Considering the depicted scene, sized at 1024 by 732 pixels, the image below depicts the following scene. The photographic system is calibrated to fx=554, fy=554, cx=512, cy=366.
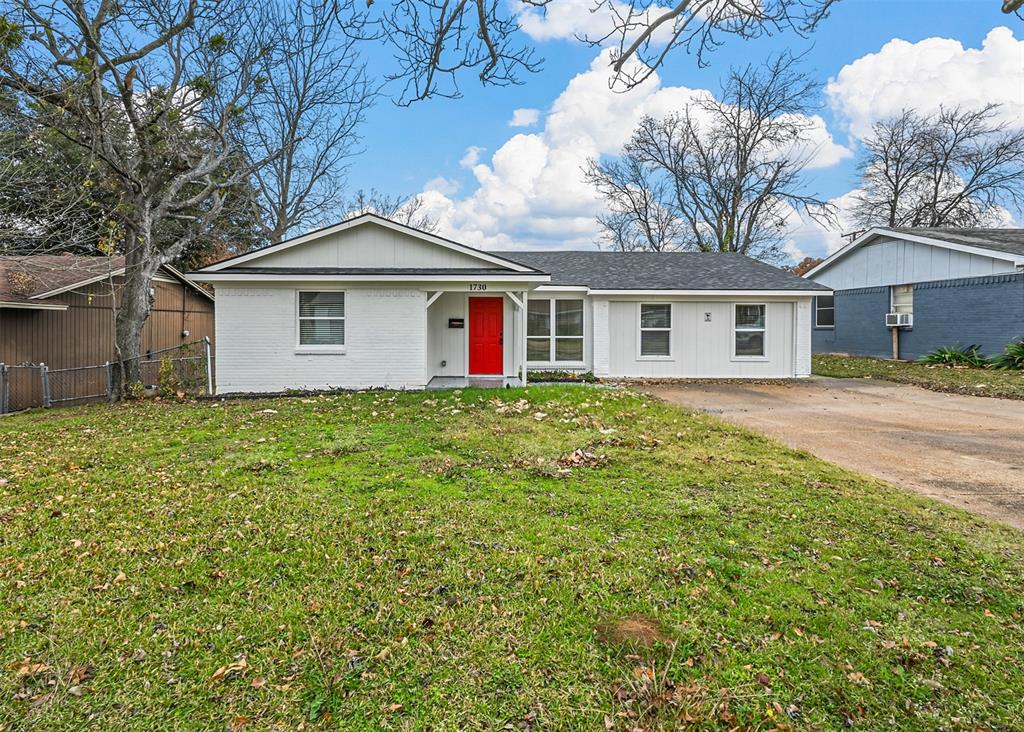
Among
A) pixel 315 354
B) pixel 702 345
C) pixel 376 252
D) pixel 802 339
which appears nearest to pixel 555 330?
pixel 702 345

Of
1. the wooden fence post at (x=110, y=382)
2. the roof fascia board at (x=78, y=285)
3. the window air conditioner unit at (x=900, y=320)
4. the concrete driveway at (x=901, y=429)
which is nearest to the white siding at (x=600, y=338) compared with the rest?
the concrete driveway at (x=901, y=429)

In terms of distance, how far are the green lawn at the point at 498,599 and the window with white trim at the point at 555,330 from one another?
32.0ft

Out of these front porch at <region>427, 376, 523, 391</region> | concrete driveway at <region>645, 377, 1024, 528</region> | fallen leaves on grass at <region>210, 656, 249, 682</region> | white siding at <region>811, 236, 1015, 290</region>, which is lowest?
fallen leaves on grass at <region>210, 656, 249, 682</region>

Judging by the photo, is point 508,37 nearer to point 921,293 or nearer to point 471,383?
point 471,383

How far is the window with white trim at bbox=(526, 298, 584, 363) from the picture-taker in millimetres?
15555

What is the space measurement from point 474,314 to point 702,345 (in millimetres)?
6461

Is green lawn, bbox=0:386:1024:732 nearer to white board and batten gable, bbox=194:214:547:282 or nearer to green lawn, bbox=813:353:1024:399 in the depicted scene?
white board and batten gable, bbox=194:214:547:282

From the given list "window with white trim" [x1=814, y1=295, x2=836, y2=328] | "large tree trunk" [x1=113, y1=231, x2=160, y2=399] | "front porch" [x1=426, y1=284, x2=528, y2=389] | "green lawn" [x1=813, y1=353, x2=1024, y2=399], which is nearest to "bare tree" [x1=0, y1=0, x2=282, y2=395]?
"large tree trunk" [x1=113, y1=231, x2=160, y2=399]

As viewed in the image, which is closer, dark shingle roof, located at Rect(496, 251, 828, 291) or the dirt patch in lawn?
the dirt patch in lawn

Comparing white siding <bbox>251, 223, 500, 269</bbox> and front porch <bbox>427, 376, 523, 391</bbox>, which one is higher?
white siding <bbox>251, 223, 500, 269</bbox>

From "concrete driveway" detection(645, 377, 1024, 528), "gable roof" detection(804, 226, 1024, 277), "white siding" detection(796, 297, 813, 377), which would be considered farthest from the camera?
"gable roof" detection(804, 226, 1024, 277)

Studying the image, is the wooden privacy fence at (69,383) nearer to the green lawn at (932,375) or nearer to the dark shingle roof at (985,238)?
the green lawn at (932,375)

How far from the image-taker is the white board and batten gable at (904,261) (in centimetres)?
1635

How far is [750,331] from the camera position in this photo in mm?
15516
